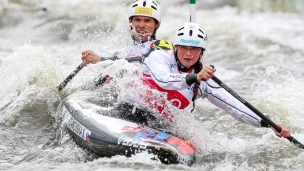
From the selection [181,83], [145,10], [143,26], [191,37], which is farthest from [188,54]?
[145,10]

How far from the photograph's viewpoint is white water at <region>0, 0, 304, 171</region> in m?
6.27

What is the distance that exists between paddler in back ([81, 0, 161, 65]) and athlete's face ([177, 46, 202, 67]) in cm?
151

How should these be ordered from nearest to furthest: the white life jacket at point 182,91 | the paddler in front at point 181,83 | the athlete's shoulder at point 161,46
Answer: the paddler in front at point 181,83
the white life jacket at point 182,91
the athlete's shoulder at point 161,46

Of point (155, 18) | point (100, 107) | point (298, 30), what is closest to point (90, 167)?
point (100, 107)

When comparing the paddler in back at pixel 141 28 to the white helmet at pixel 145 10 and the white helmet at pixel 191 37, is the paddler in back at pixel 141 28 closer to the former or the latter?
the white helmet at pixel 145 10

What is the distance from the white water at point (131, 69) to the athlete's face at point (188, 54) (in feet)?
2.58

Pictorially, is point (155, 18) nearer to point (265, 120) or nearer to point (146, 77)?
point (146, 77)

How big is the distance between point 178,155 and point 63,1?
1472 cm

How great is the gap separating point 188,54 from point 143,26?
1733 millimetres

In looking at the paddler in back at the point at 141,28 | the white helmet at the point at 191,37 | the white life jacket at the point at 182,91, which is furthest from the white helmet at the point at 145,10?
the white helmet at the point at 191,37

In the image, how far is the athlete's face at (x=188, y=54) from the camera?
609 centimetres

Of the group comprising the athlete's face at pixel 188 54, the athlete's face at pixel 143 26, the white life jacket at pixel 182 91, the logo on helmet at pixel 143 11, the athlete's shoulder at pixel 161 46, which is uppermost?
the logo on helmet at pixel 143 11

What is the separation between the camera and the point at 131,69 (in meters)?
6.75

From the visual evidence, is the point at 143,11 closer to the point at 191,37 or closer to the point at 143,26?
the point at 143,26
